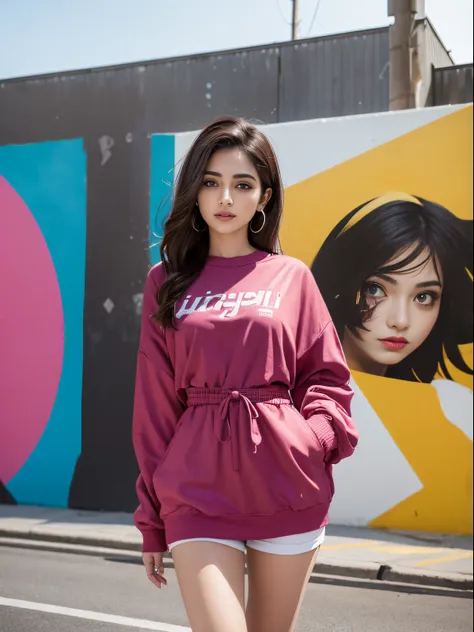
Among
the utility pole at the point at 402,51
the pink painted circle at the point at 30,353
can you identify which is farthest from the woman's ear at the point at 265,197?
the utility pole at the point at 402,51

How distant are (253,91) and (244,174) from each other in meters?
7.59

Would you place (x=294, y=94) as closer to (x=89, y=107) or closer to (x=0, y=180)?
(x=89, y=107)

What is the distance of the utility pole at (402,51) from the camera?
7235mm

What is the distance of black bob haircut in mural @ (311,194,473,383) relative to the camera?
23.7 ft

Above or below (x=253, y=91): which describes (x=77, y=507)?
below

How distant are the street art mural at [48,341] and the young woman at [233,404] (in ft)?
15.0

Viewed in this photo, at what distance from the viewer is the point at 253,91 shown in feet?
31.7

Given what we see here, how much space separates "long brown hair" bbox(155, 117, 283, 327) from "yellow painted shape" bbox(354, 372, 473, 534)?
5.05 metres

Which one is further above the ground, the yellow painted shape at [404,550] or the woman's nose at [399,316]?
the woman's nose at [399,316]

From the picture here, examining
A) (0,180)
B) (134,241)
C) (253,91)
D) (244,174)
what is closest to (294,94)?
(253,91)

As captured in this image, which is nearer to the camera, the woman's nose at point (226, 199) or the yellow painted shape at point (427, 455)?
the woman's nose at point (226, 199)

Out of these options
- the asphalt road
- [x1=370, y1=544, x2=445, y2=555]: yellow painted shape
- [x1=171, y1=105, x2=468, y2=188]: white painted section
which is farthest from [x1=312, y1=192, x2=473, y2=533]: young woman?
the asphalt road

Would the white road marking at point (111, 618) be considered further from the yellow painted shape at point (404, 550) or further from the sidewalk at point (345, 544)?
the yellow painted shape at point (404, 550)

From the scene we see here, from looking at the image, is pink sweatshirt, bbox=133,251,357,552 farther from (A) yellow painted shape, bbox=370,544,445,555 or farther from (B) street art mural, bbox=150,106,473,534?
(B) street art mural, bbox=150,106,473,534
